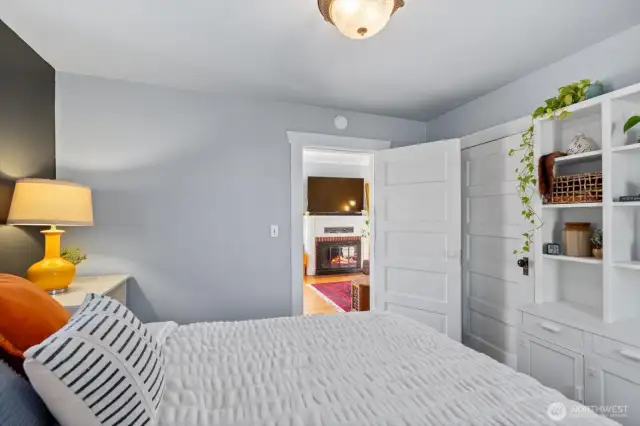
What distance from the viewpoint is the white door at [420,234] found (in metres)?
2.76

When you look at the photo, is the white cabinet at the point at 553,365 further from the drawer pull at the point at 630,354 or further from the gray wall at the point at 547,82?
the gray wall at the point at 547,82

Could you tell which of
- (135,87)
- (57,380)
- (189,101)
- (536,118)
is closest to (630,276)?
(536,118)

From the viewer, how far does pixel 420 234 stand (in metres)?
2.95

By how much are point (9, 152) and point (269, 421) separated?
6.93 ft

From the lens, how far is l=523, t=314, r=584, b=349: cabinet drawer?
1.69 m

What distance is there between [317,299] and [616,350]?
3793 millimetres

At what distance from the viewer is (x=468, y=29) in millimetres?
1799

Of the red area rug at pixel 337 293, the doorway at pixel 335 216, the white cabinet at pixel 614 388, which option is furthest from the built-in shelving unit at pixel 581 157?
the doorway at pixel 335 216

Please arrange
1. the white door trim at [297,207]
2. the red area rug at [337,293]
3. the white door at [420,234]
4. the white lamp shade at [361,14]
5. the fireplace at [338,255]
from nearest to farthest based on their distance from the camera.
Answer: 1. the white lamp shade at [361,14]
2. the white door at [420,234]
3. the white door trim at [297,207]
4. the red area rug at [337,293]
5. the fireplace at [338,255]

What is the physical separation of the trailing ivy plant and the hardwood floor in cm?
211

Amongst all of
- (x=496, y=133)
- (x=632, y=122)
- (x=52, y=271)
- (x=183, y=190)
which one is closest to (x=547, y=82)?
(x=496, y=133)

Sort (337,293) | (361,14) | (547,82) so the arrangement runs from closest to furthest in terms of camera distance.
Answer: (361,14), (547,82), (337,293)

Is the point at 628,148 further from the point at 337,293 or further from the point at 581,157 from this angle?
the point at 337,293

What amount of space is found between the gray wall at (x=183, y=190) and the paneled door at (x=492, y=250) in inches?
61.3
